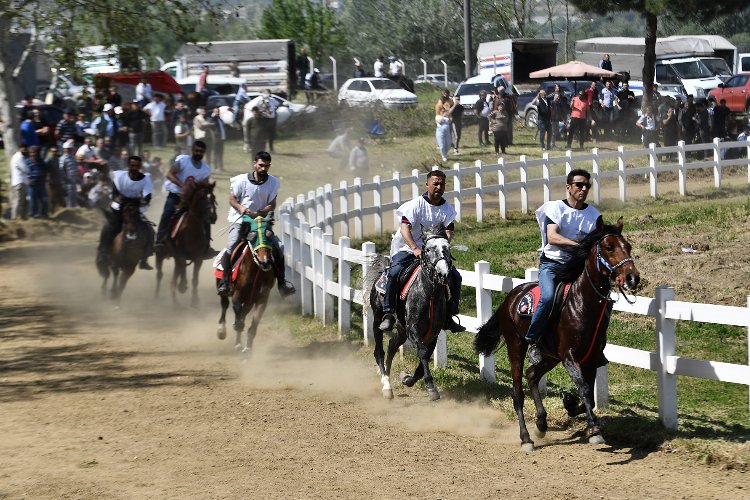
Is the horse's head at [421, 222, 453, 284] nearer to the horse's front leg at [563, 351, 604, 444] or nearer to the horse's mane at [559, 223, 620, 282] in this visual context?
the horse's mane at [559, 223, 620, 282]

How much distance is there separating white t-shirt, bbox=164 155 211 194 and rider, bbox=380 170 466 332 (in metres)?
6.56

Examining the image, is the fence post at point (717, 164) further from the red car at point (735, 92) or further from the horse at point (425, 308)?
the horse at point (425, 308)

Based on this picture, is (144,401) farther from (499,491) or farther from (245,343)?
(499,491)

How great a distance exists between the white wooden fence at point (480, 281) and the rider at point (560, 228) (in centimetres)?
82

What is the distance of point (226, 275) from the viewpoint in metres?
15.6

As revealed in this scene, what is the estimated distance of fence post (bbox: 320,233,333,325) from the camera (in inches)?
656

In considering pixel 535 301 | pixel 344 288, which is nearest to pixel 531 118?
pixel 344 288

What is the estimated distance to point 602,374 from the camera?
36.9ft

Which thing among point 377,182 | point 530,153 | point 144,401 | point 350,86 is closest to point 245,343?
point 144,401

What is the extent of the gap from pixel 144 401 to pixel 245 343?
365 cm

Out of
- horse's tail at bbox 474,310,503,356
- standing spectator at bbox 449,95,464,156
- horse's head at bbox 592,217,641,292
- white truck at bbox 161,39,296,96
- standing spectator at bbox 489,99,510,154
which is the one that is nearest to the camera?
horse's head at bbox 592,217,641,292

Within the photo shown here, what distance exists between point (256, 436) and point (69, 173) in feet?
64.8

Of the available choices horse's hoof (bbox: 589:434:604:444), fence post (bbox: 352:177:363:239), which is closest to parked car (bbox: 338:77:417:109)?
fence post (bbox: 352:177:363:239)

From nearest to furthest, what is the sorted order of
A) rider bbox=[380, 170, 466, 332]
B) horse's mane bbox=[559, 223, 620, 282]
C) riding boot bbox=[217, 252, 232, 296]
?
horse's mane bbox=[559, 223, 620, 282], rider bbox=[380, 170, 466, 332], riding boot bbox=[217, 252, 232, 296]
